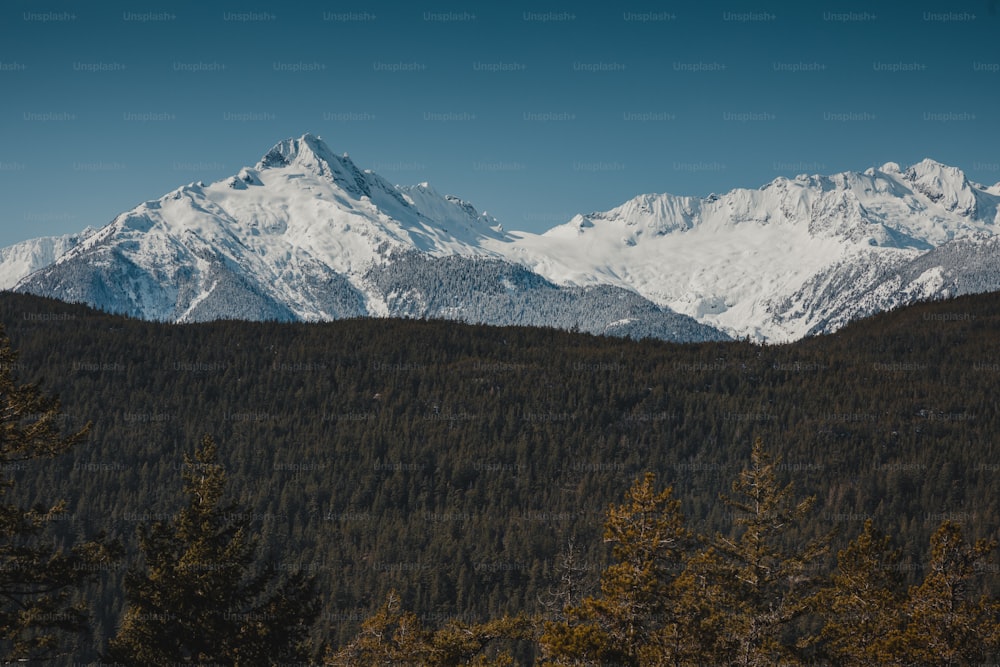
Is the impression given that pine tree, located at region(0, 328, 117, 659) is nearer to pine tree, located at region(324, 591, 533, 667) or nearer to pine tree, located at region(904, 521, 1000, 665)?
pine tree, located at region(324, 591, 533, 667)

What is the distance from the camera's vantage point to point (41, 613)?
27.1 m

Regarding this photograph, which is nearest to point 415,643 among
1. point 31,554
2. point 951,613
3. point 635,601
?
point 635,601

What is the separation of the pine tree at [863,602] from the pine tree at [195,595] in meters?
19.4

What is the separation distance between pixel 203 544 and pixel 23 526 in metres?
5.12

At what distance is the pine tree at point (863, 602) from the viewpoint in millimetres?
35125

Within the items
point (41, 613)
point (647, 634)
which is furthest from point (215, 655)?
point (647, 634)

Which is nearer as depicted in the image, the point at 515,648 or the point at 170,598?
the point at 170,598

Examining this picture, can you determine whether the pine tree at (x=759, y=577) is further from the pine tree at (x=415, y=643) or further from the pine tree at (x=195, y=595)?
the pine tree at (x=195, y=595)

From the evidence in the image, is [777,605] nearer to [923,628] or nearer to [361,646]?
[923,628]

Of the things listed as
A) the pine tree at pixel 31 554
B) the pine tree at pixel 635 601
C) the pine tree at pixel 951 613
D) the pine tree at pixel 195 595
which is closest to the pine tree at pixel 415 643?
the pine tree at pixel 195 595

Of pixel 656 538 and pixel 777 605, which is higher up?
pixel 656 538

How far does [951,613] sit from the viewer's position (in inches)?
1273

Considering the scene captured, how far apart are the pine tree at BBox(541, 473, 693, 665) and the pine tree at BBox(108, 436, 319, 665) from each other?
976cm

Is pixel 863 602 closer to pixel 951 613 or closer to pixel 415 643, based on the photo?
pixel 951 613
